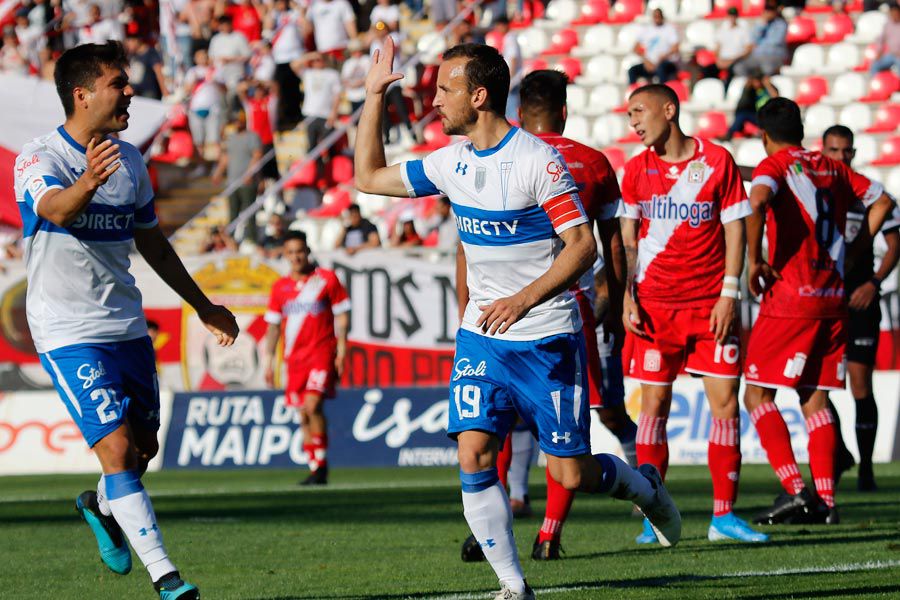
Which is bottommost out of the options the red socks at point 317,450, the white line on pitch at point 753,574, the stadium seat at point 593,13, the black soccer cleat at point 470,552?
the red socks at point 317,450

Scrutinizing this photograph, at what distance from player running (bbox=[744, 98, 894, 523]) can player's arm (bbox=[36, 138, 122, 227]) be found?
4283 millimetres

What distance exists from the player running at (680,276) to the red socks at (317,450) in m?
5.65

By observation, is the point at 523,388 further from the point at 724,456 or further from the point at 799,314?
the point at 799,314

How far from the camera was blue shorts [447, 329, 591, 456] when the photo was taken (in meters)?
6.05

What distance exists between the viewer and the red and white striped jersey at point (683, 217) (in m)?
8.30

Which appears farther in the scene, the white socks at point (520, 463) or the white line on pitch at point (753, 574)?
the white socks at point (520, 463)

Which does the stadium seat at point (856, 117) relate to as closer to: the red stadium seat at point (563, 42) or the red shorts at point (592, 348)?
the red stadium seat at point (563, 42)

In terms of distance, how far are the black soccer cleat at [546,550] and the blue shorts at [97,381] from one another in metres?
2.31

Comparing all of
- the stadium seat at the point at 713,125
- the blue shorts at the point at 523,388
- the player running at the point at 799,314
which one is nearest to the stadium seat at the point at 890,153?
the stadium seat at the point at 713,125

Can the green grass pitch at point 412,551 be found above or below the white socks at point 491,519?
below

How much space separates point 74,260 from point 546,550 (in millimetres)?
2786

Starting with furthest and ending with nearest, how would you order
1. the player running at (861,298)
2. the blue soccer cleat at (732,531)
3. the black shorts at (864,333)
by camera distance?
1. the black shorts at (864,333)
2. the player running at (861,298)
3. the blue soccer cleat at (732,531)

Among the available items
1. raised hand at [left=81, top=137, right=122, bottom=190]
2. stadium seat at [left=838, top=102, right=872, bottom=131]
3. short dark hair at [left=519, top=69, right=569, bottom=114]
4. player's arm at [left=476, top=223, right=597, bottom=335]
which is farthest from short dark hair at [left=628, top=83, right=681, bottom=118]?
stadium seat at [left=838, top=102, right=872, bottom=131]

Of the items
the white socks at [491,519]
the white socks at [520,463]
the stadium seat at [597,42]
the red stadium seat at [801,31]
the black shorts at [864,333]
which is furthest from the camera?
the stadium seat at [597,42]
